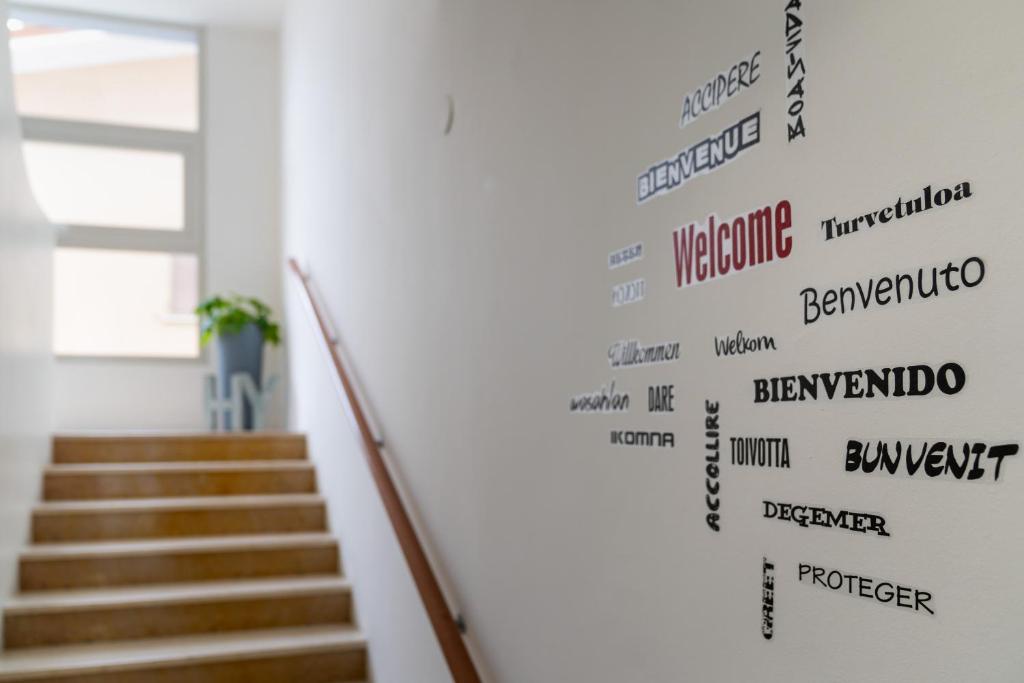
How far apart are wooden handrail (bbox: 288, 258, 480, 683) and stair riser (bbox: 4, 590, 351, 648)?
2.71ft

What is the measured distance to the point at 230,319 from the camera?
6.38 metres

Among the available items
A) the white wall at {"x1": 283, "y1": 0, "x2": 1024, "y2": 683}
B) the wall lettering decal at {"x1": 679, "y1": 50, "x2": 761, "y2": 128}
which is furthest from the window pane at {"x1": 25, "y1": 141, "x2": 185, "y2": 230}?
the wall lettering decal at {"x1": 679, "y1": 50, "x2": 761, "y2": 128}

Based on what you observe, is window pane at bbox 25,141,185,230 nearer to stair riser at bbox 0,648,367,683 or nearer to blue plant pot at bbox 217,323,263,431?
blue plant pot at bbox 217,323,263,431

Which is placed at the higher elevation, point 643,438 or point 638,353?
point 638,353

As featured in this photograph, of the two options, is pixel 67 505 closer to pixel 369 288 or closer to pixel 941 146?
pixel 369 288

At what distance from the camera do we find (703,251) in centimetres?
152

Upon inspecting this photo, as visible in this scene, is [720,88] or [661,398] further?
[661,398]

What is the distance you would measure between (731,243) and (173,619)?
312cm

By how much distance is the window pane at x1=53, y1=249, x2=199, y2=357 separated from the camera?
6926 mm

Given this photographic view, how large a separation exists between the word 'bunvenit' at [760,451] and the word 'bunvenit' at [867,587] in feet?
0.49

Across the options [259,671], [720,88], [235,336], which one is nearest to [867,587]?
[720,88]

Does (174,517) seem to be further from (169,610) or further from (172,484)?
(169,610)

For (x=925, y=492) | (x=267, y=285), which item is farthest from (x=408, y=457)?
(x=267, y=285)

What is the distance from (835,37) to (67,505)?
408 centimetres
